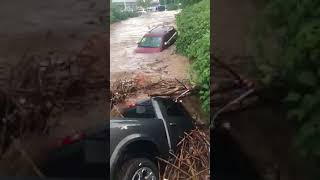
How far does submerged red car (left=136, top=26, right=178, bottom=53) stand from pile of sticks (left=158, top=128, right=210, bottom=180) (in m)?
0.82

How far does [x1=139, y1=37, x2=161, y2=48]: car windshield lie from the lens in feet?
16.2

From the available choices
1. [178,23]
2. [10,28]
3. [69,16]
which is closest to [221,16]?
[178,23]

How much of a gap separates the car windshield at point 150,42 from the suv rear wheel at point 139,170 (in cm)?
102

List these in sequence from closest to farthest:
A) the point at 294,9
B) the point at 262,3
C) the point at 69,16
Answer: the point at 294,9 < the point at 262,3 < the point at 69,16

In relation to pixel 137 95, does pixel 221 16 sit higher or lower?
higher

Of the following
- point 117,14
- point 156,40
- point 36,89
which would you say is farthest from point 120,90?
→ point 36,89

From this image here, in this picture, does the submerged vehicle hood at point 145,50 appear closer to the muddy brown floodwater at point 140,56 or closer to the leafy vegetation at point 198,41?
the muddy brown floodwater at point 140,56

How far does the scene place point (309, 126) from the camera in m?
4.29

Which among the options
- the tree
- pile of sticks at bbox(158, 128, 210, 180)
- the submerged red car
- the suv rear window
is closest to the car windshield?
the submerged red car

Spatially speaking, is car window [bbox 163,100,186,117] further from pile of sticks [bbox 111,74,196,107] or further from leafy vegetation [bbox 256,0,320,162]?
leafy vegetation [bbox 256,0,320,162]

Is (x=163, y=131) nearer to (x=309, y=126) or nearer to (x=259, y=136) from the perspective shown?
(x=259, y=136)

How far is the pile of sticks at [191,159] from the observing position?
4953mm

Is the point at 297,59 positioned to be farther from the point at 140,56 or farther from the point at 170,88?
the point at 140,56

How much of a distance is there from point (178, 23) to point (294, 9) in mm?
1112
